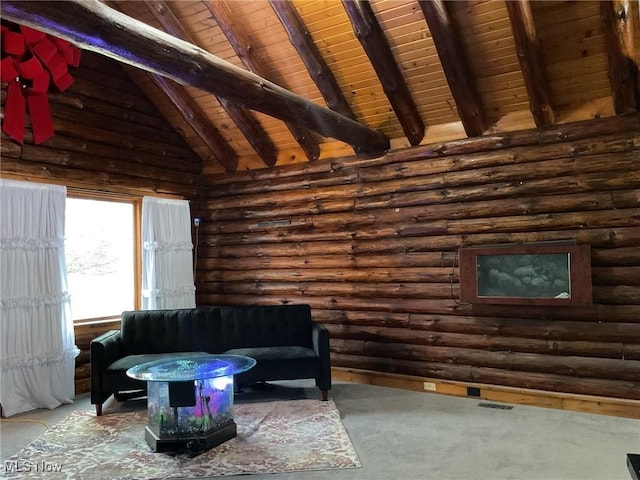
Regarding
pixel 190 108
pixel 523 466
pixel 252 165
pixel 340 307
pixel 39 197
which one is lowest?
pixel 523 466

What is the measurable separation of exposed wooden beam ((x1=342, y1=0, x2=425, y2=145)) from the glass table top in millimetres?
3089

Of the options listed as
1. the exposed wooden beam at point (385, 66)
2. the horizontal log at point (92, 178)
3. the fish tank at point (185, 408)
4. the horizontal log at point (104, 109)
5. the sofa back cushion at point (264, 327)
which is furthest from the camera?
the sofa back cushion at point (264, 327)

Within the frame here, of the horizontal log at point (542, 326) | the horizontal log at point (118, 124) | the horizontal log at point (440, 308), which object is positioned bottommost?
the horizontal log at point (542, 326)

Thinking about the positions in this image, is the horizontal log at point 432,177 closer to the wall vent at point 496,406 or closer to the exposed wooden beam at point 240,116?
the exposed wooden beam at point 240,116

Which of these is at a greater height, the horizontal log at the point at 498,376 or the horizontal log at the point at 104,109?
the horizontal log at the point at 104,109

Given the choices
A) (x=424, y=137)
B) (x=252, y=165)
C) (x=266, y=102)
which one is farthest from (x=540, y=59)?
(x=252, y=165)

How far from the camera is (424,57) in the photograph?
497 cm

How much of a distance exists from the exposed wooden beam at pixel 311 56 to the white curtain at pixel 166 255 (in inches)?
106

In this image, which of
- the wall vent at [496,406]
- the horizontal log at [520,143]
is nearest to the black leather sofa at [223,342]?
the wall vent at [496,406]

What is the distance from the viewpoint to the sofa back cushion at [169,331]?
18.0ft

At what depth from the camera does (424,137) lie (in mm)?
5832

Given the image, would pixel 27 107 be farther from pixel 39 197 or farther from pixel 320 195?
pixel 320 195

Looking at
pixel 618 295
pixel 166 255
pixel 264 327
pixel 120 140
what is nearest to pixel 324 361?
pixel 264 327

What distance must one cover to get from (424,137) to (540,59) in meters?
1.56
